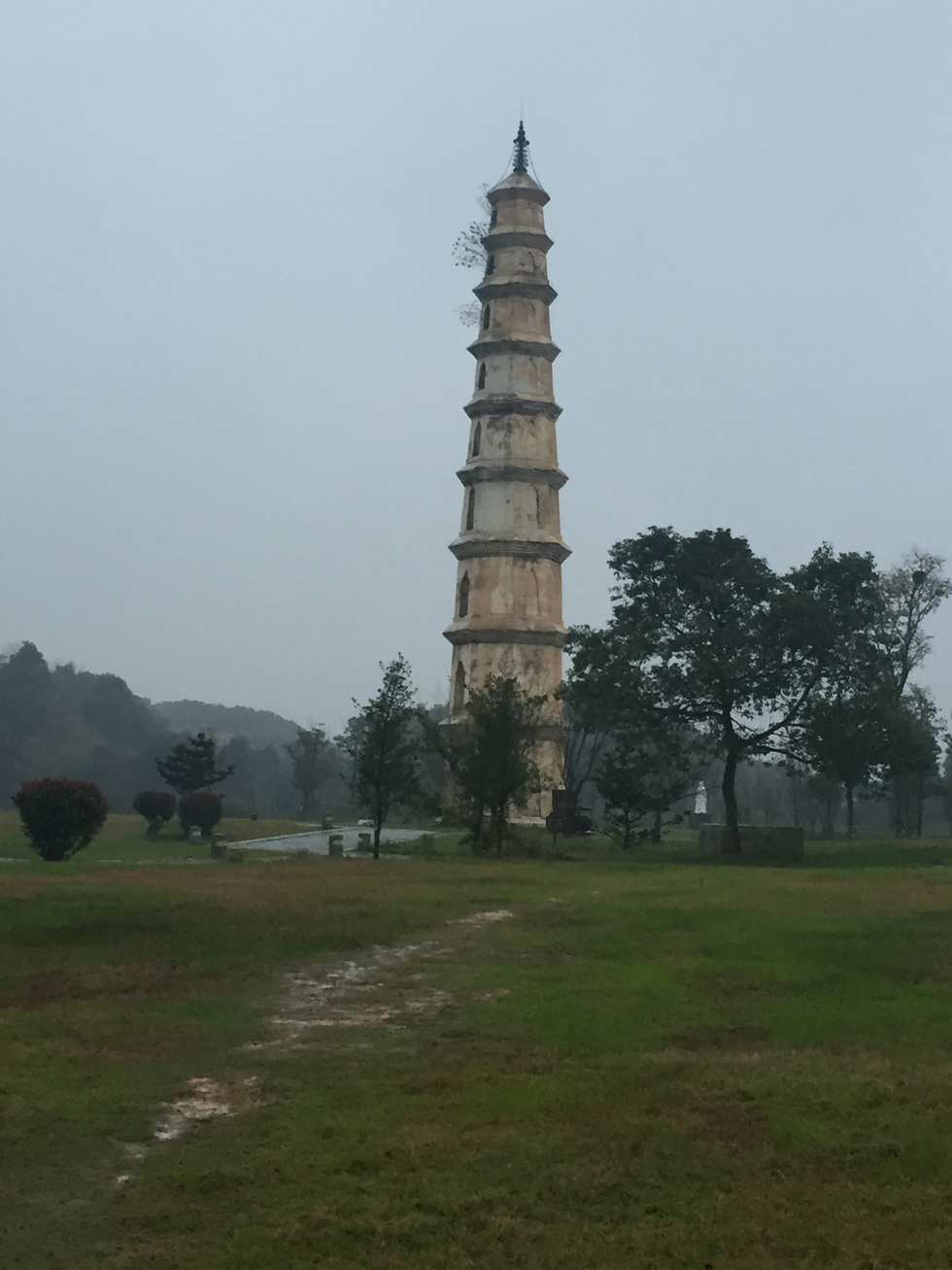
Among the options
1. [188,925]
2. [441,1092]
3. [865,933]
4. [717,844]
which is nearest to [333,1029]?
[441,1092]

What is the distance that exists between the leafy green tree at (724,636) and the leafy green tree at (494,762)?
456 centimetres

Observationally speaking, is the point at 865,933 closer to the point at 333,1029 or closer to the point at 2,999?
the point at 333,1029

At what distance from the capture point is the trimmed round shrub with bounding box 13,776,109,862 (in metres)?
28.0

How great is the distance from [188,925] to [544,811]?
1240 inches

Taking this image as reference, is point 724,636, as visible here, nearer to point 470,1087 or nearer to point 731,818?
point 731,818

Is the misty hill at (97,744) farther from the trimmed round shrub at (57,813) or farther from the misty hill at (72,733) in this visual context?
the trimmed round shrub at (57,813)

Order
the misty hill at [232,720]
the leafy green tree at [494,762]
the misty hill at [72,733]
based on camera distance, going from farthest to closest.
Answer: the misty hill at [232,720]
the misty hill at [72,733]
the leafy green tree at [494,762]

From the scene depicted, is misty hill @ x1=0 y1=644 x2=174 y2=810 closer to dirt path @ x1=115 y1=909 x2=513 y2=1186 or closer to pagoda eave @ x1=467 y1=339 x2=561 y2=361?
pagoda eave @ x1=467 y1=339 x2=561 y2=361

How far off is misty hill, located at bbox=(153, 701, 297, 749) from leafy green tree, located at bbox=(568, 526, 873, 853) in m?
115

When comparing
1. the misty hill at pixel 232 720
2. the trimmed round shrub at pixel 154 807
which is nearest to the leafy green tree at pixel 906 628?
the trimmed round shrub at pixel 154 807

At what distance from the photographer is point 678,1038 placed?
10.3 meters

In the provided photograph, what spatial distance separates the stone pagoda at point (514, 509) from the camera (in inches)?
1885

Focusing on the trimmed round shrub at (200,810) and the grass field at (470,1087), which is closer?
the grass field at (470,1087)

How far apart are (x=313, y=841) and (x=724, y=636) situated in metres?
13.4
